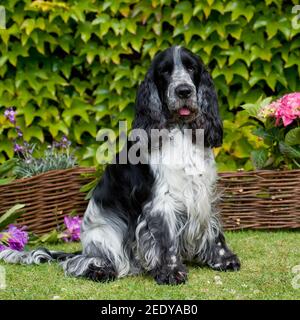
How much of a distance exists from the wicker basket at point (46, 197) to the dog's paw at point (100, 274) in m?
→ 1.26

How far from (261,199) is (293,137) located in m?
0.55

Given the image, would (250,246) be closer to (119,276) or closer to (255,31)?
(119,276)

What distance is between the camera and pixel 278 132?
5.84 meters

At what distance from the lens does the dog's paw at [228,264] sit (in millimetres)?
4773

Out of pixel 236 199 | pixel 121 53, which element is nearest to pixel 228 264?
pixel 236 199

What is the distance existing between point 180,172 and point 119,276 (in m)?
0.76

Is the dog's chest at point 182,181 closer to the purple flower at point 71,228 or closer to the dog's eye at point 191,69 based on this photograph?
the dog's eye at point 191,69

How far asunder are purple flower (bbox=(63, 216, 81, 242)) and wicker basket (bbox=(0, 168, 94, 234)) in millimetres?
156

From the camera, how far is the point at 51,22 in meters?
6.48

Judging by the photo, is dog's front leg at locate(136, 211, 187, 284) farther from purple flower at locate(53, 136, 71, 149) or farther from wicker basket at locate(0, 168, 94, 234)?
purple flower at locate(53, 136, 71, 149)

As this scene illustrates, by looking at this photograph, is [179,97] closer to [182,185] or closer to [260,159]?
[182,185]

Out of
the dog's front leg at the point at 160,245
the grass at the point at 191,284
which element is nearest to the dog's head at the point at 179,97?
the dog's front leg at the point at 160,245
